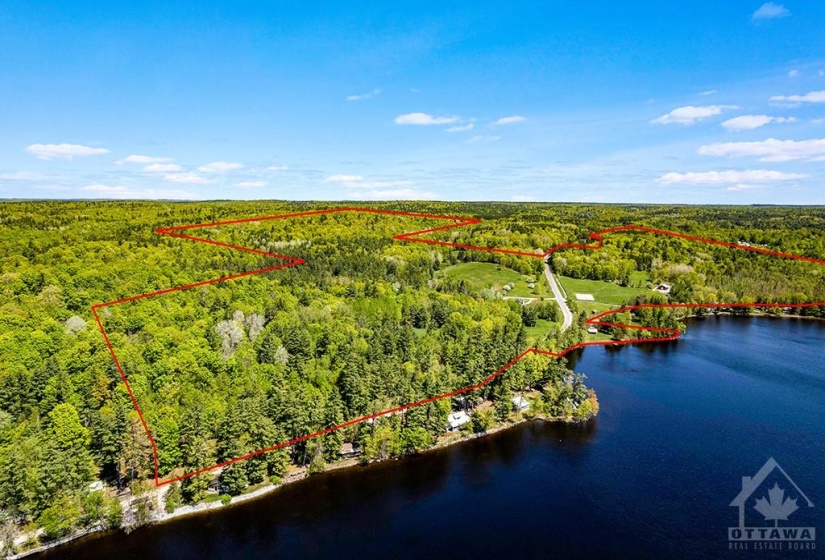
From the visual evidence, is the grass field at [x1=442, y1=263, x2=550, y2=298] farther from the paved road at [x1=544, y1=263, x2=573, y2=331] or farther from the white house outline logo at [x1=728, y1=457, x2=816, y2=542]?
the white house outline logo at [x1=728, y1=457, x2=816, y2=542]

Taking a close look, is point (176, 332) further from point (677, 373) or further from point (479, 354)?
point (677, 373)

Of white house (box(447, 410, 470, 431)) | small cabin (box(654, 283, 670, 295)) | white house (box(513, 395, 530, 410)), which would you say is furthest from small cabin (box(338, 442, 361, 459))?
small cabin (box(654, 283, 670, 295))

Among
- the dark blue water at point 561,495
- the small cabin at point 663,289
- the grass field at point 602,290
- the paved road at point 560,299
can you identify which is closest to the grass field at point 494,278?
the paved road at point 560,299

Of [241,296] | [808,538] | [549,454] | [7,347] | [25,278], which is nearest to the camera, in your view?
[808,538]

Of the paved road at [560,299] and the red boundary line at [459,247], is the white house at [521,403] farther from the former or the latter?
the paved road at [560,299]

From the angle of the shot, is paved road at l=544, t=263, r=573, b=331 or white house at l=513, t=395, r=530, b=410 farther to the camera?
paved road at l=544, t=263, r=573, b=331

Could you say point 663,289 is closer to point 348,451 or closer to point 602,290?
point 602,290

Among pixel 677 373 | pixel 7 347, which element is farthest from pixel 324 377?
pixel 677 373
